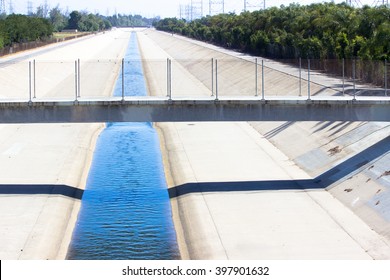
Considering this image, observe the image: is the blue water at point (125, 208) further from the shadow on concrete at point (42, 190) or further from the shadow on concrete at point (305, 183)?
the shadow on concrete at point (305, 183)

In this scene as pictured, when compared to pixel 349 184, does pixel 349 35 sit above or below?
above

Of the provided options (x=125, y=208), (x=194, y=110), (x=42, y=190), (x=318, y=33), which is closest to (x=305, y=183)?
(x=194, y=110)

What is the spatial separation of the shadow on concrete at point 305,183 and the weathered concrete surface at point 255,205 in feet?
0.17

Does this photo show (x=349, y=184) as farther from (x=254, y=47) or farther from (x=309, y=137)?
(x=254, y=47)

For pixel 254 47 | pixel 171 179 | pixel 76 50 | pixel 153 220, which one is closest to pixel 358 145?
pixel 171 179

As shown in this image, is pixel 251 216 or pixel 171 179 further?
pixel 171 179

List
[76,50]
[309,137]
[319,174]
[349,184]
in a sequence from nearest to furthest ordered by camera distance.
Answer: [349,184]
[319,174]
[309,137]
[76,50]

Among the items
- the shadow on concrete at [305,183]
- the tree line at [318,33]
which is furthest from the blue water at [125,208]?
the tree line at [318,33]

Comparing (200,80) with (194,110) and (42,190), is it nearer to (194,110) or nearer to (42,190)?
(194,110)

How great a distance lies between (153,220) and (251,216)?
3910 millimetres

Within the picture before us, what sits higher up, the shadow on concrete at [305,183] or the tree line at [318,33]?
the tree line at [318,33]

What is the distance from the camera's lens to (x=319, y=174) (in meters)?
38.9

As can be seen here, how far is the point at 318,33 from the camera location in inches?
3194

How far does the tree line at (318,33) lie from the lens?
59844mm
